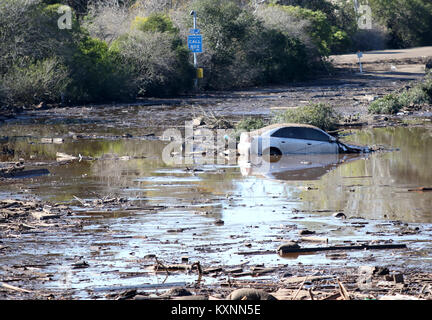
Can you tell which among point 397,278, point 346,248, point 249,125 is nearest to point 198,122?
point 249,125

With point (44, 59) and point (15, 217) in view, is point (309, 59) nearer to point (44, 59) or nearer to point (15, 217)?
point (44, 59)

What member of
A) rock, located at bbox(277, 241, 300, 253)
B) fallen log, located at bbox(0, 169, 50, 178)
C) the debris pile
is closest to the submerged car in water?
fallen log, located at bbox(0, 169, 50, 178)

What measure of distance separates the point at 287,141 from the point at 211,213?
374 inches

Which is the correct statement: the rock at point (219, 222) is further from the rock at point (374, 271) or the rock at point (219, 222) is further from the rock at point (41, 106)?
the rock at point (41, 106)

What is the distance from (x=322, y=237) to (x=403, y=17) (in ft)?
267

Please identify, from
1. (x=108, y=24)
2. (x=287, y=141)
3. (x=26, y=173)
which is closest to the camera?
(x=26, y=173)

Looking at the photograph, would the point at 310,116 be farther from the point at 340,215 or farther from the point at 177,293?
the point at 177,293

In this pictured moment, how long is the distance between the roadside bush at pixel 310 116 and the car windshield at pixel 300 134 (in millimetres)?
4343

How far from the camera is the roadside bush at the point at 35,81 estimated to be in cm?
4047

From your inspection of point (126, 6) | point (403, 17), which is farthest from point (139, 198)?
point (403, 17)

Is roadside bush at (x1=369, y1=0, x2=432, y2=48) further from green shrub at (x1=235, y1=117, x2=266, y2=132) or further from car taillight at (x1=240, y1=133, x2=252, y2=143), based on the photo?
car taillight at (x1=240, y1=133, x2=252, y2=143)

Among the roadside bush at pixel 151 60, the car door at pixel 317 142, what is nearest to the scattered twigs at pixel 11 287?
the car door at pixel 317 142

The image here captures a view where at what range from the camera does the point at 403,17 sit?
88562 mm

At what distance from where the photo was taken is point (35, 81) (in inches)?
1622
